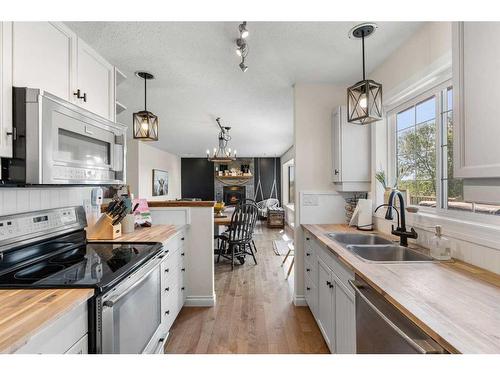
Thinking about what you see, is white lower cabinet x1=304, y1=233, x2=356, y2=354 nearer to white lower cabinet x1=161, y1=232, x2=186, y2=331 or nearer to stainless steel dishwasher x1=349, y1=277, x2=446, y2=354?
stainless steel dishwasher x1=349, y1=277, x2=446, y2=354

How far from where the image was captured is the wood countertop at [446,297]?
2.44ft

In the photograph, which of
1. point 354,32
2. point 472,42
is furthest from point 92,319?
point 354,32

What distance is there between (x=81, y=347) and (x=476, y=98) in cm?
168

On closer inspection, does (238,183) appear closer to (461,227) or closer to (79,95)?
(79,95)

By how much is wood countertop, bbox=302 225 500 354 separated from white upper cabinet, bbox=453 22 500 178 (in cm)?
45

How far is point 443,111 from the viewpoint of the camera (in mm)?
1836

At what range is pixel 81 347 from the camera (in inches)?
38.8

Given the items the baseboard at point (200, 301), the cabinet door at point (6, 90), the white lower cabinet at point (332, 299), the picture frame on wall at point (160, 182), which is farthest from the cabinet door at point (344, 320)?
the picture frame on wall at point (160, 182)

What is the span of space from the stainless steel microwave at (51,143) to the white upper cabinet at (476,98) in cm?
177

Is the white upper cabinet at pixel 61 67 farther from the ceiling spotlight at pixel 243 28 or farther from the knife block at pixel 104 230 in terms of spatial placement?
the ceiling spotlight at pixel 243 28

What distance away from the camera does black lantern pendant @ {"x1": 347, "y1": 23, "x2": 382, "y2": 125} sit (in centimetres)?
179

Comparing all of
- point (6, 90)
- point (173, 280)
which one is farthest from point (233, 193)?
point (6, 90)

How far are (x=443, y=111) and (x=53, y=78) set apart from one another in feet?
8.05
